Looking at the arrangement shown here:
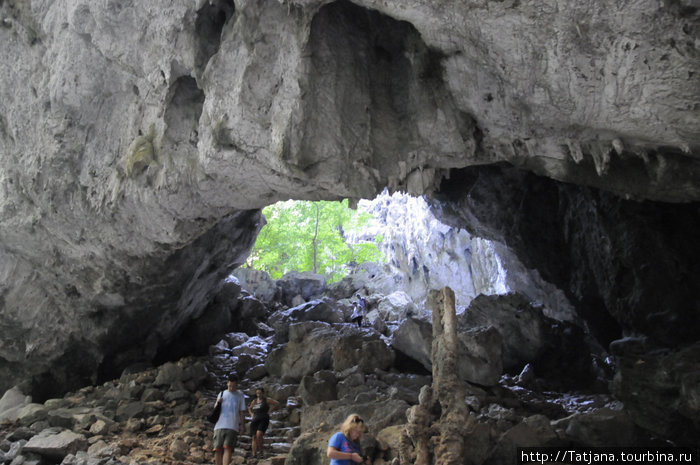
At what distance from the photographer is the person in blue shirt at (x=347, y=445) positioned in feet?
16.9

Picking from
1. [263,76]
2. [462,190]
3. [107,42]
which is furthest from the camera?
[462,190]

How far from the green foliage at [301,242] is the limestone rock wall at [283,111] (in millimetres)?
17010

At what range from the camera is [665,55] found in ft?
19.2

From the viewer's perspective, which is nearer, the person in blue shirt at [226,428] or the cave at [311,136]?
the cave at [311,136]

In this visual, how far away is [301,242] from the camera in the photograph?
30.5 metres

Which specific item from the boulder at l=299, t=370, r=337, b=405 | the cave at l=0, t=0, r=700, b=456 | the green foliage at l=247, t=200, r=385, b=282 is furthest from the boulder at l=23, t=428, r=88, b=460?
the green foliage at l=247, t=200, r=385, b=282

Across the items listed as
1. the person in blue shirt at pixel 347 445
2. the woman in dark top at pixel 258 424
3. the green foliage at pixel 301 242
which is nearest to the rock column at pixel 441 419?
the person in blue shirt at pixel 347 445

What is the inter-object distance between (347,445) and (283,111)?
4.93m

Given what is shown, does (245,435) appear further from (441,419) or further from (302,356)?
(441,419)

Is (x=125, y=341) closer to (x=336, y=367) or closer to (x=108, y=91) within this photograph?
(x=336, y=367)

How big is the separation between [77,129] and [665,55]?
34.0ft

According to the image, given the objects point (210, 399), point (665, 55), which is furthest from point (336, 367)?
point (665, 55)

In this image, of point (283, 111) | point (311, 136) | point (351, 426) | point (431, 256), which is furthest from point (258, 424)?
point (431, 256)

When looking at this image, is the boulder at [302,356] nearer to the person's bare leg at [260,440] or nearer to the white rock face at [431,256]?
the person's bare leg at [260,440]
